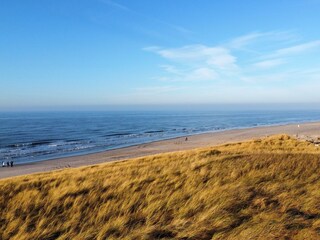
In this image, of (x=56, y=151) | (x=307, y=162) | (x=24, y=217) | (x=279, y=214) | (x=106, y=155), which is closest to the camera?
(x=279, y=214)

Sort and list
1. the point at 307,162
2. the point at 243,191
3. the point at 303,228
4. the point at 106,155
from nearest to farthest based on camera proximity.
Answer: the point at 303,228 → the point at 243,191 → the point at 307,162 → the point at 106,155

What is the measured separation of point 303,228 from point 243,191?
219 cm

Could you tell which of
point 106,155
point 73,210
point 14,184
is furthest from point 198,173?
point 106,155

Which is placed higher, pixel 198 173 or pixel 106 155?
pixel 198 173

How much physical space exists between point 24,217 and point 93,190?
2.06 m

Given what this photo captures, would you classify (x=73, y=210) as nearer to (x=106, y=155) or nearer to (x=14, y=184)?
(x=14, y=184)

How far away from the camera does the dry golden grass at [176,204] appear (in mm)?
5996

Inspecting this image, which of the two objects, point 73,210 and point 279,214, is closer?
point 279,214

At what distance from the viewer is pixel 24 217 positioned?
7.20m

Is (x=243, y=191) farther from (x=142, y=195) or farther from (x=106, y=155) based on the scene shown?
(x=106, y=155)

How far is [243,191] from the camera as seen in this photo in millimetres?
7930

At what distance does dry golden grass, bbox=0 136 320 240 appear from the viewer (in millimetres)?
5996

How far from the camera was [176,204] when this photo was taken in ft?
24.4

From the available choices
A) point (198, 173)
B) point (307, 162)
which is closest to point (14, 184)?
point (198, 173)
